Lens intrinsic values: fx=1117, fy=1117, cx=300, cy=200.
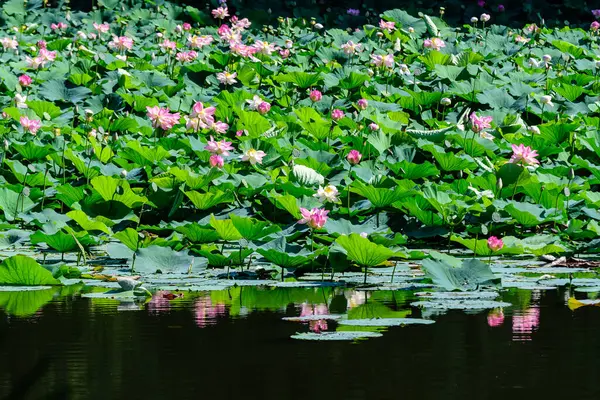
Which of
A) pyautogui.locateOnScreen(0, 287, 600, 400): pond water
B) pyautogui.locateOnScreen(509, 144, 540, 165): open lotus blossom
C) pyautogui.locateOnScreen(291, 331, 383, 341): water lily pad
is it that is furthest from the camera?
pyautogui.locateOnScreen(509, 144, 540, 165): open lotus blossom

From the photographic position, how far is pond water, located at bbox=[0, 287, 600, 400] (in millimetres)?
1961

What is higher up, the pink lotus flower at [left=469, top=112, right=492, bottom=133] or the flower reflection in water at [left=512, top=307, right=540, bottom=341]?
the pink lotus flower at [left=469, top=112, right=492, bottom=133]

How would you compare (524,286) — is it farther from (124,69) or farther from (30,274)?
(124,69)

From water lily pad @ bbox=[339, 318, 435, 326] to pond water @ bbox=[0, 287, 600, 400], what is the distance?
0.03 metres

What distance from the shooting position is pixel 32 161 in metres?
5.08

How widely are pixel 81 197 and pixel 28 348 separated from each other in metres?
1.94

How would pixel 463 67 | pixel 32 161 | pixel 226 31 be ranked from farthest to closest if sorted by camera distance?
pixel 226 31, pixel 463 67, pixel 32 161

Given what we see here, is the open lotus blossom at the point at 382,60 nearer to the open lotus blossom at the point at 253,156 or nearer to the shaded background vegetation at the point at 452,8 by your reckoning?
the open lotus blossom at the point at 253,156

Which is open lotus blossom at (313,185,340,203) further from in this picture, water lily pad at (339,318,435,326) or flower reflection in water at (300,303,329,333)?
water lily pad at (339,318,435,326)

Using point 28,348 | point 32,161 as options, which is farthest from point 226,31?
point 28,348

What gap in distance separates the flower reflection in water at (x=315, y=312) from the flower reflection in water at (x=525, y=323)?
0.42 metres

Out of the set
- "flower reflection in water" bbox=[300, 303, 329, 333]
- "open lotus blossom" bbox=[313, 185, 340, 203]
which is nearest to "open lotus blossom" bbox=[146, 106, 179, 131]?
"open lotus blossom" bbox=[313, 185, 340, 203]

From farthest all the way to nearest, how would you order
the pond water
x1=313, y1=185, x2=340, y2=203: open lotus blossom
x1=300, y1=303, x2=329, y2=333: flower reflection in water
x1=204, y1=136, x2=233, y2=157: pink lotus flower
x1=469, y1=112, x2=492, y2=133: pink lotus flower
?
1. x1=469, y1=112, x2=492, y2=133: pink lotus flower
2. x1=204, y1=136, x2=233, y2=157: pink lotus flower
3. x1=313, y1=185, x2=340, y2=203: open lotus blossom
4. x1=300, y1=303, x2=329, y2=333: flower reflection in water
5. the pond water

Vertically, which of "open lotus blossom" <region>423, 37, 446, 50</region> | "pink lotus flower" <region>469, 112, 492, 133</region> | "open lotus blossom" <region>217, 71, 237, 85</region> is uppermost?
"open lotus blossom" <region>423, 37, 446, 50</region>
